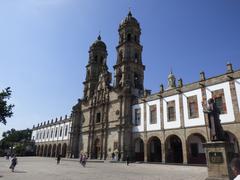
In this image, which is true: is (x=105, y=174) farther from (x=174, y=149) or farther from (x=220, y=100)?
(x=174, y=149)

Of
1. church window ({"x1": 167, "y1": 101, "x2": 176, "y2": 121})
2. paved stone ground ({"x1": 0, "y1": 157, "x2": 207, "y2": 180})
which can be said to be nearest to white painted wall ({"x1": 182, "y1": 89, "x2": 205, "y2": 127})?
church window ({"x1": 167, "y1": 101, "x2": 176, "y2": 121})

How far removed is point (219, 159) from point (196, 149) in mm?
16546

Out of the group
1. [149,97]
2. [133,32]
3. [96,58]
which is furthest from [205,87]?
[96,58]

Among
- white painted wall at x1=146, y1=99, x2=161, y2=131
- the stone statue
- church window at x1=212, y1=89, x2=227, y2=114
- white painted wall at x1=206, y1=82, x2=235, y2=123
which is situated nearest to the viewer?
the stone statue

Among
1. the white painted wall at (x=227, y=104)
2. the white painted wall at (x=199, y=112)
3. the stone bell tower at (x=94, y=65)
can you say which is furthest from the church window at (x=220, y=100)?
the stone bell tower at (x=94, y=65)

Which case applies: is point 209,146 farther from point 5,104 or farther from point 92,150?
point 92,150

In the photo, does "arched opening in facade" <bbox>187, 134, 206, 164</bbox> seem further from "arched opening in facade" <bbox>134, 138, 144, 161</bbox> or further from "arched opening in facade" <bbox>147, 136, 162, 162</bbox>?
"arched opening in facade" <bbox>134, 138, 144, 161</bbox>

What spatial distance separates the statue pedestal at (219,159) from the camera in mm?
9352

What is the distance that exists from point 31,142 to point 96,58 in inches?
1530

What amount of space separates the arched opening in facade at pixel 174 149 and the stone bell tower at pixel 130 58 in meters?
10.0

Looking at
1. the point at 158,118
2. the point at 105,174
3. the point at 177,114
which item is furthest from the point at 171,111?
the point at 105,174

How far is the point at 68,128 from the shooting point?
48.6 m

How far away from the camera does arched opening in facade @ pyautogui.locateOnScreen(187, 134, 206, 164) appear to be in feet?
78.4

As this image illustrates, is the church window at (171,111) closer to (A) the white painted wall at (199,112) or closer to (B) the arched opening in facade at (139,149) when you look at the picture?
(A) the white painted wall at (199,112)
